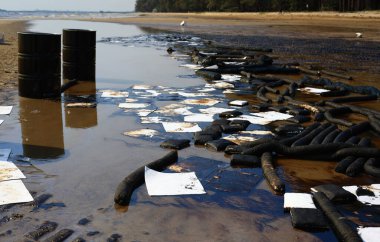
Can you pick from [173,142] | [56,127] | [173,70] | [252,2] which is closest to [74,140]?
[56,127]

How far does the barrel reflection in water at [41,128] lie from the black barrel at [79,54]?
90.8 inches

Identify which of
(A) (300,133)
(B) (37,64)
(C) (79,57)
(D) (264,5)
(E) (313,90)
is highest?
(D) (264,5)

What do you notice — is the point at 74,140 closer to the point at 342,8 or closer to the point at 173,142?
the point at 173,142

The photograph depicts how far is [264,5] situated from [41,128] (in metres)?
79.1

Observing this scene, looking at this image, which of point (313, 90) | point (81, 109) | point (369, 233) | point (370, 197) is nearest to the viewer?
point (369, 233)

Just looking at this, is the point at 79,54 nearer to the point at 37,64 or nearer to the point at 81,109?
the point at 37,64

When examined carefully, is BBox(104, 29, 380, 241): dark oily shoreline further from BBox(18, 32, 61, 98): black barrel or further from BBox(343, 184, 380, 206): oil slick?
BBox(18, 32, 61, 98): black barrel

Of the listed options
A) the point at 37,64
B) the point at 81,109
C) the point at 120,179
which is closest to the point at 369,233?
the point at 120,179

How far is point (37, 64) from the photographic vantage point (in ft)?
25.0

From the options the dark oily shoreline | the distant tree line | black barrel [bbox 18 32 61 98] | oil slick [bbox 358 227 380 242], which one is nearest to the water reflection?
black barrel [bbox 18 32 61 98]

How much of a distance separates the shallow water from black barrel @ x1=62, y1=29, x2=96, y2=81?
319cm

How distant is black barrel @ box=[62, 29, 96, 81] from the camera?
9648mm

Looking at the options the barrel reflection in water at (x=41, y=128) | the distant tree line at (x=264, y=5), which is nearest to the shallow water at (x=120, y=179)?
the barrel reflection in water at (x=41, y=128)

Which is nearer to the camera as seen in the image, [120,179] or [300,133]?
[120,179]
